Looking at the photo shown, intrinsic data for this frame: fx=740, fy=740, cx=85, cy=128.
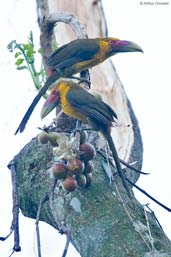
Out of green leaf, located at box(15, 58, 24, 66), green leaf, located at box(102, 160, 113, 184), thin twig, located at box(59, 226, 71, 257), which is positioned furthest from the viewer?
green leaf, located at box(15, 58, 24, 66)

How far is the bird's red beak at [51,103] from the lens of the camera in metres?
2.29

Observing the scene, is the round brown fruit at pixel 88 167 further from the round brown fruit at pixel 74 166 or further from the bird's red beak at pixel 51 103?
the bird's red beak at pixel 51 103

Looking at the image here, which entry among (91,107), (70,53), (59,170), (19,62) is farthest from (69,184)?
(19,62)

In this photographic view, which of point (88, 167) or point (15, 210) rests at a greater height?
point (88, 167)

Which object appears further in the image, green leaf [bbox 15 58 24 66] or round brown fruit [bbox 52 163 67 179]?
green leaf [bbox 15 58 24 66]

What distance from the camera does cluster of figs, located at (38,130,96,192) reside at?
1.91m

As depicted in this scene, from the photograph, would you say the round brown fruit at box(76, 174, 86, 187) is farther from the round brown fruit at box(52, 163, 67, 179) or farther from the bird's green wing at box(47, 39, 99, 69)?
the bird's green wing at box(47, 39, 99, 69)

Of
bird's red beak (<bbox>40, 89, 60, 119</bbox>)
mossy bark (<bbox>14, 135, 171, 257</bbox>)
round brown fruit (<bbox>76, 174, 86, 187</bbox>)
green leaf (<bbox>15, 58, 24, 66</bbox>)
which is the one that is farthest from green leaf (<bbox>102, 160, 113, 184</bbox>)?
green leaf (<bbox>15, 58, 24, 66</bbox>)

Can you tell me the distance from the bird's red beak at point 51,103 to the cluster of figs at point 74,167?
282 mm

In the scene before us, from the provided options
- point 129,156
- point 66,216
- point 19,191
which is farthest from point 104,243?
point 129,156

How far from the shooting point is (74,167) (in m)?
1.91

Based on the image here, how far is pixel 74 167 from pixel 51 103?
0.50 metres

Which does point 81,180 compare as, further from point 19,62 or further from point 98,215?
point 19,62

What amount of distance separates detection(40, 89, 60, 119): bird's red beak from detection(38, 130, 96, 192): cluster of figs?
0.92 ft
